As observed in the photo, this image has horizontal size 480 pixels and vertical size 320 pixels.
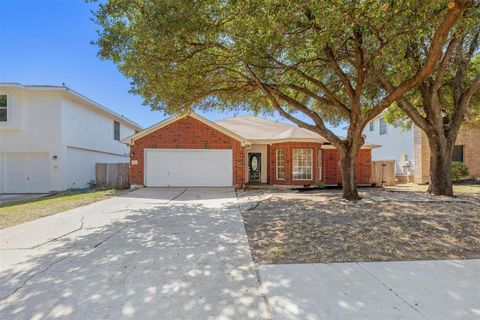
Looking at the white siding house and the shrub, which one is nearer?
the shrub

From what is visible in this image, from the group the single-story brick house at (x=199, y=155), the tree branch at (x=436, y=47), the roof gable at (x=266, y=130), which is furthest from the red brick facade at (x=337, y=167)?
the tree branch at (x=436, y=47)

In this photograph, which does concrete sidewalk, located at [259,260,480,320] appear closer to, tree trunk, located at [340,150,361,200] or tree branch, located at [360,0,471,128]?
tree trunk, located at [340,150,361,200]

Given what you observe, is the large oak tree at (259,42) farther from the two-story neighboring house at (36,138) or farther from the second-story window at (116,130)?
the second-story window at (116,130)

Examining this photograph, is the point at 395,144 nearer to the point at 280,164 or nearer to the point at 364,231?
the point at 280,164

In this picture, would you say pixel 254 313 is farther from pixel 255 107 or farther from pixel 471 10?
pixel 255 107

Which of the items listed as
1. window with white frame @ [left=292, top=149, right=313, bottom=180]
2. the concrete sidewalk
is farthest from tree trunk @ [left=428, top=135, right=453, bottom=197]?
the concrete sidewalk

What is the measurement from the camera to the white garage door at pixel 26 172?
1423 centimetres

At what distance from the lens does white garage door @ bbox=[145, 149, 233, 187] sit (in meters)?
14.6

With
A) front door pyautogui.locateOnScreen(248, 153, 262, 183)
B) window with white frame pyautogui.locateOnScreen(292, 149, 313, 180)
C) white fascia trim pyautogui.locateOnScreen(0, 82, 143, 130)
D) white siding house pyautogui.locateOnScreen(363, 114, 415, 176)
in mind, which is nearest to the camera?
white fascia trim pyautogui.locateOnScreen(0, 82, 143, 130)

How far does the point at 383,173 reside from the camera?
1606cm

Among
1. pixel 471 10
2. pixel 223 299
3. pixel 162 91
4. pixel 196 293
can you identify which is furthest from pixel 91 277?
pixel 471 10

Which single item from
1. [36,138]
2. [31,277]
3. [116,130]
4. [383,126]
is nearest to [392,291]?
[31,277]

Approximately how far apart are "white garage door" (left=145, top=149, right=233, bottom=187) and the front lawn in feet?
21.2

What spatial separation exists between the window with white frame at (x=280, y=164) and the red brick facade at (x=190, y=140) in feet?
7.41
